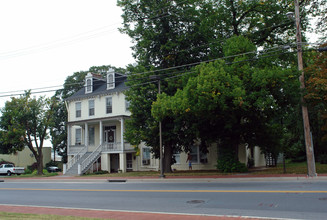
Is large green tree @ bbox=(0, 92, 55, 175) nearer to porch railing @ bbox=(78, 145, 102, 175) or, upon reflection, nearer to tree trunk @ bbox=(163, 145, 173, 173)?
porch railing @ bbox=(78, 145, 102, 175)

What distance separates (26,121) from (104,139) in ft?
29.1

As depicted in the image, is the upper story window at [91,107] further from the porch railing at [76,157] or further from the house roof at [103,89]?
the porch railing at [76,157]

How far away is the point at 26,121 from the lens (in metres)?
35.3

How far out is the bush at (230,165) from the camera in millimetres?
22880

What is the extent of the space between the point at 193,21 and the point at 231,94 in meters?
10.9

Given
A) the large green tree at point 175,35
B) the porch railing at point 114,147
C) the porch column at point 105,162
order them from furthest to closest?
1. the porch column at point 105,162
2. the porch railing at point 114,147
3. the large green tree at point 175,35

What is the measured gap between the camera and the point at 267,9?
26.1m

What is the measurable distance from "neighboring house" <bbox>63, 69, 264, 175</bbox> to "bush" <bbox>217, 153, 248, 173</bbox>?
8.16 meters

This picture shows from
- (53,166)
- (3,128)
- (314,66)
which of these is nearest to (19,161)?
(53,166)

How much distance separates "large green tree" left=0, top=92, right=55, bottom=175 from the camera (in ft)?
114

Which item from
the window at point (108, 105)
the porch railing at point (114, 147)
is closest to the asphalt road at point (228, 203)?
the porch railing at point (114, 147)

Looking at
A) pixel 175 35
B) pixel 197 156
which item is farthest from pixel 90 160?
pixel 175 35

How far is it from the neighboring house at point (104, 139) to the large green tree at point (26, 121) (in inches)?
119

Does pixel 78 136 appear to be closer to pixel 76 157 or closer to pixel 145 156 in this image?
pixel 76 157
